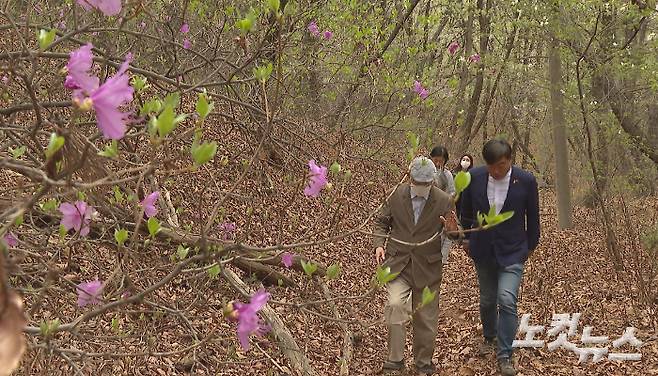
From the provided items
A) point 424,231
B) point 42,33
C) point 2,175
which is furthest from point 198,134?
point 2,175

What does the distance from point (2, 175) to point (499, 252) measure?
3670mm

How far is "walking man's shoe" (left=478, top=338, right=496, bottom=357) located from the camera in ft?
17.4

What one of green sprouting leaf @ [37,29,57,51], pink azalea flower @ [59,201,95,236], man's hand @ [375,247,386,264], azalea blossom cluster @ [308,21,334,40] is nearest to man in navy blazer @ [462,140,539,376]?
man's hand @ [375,247,386,264]

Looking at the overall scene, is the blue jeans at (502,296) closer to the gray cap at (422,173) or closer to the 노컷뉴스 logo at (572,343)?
the 노컷뉴스 logo at (572,343)

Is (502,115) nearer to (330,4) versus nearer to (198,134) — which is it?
(330,4)

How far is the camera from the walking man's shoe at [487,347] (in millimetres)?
5301

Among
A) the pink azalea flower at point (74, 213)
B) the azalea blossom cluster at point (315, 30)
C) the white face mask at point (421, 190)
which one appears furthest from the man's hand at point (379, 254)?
the pink azalea flower at point (74, 213)

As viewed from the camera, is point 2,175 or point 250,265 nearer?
point 2,175

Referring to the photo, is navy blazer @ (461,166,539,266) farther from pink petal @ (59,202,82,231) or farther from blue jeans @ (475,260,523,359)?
pink petal @ (59,202,82,231)

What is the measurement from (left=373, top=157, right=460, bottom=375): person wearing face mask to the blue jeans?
14.4 inches

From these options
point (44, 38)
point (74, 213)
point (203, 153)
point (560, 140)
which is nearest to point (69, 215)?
point (74, 213)

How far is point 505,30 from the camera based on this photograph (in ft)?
49.8

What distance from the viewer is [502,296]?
4.70 metres

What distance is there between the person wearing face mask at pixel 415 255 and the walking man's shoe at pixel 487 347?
1.59ft
